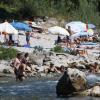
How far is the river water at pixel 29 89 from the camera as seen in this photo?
2206 cm

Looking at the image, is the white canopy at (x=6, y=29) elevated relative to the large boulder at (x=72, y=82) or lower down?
elevated

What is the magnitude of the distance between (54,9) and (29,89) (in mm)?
37490

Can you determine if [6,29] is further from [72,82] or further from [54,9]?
[54,9]

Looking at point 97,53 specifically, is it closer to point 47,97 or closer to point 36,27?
point 36,27

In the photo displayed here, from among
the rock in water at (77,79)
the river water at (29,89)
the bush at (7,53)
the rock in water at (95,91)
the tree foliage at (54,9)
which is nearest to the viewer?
the rock in water at (95,91)

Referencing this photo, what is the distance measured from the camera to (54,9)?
61594 mm

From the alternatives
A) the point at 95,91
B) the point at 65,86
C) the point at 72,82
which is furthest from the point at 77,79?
the point at 95,91

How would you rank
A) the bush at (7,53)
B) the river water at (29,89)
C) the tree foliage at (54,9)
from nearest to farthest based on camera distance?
A: 1. the river water at (29,89)
2. the bush at (7,53)
3. the tree foliage at (54,9)

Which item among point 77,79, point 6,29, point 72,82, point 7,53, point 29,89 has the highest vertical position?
point 6,29

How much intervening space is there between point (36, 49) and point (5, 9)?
23919 millimetres

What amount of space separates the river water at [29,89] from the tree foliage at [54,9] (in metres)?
31.5

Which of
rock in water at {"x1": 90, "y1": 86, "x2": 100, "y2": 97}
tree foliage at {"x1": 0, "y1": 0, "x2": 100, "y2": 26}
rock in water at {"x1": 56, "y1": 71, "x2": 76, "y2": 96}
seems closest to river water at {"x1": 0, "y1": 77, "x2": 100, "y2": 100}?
rock in water at {"x1": 56, "y1": 71, "x2": 76, "y2": 96}

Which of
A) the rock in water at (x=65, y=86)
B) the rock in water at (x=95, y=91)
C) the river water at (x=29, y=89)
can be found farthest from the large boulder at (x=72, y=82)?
the river water at (x=29, y=89)

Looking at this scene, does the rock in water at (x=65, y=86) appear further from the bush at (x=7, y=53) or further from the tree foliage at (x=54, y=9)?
the tree foliage at (x=54, y=9)
